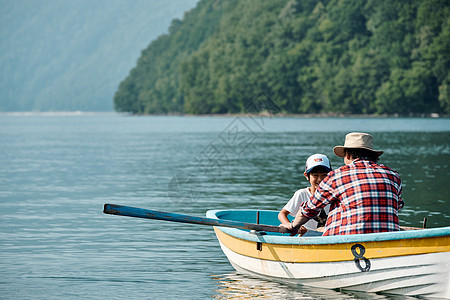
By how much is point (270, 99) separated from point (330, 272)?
410 feet

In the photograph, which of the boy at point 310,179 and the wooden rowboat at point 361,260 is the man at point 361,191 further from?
the boy at point 310,179

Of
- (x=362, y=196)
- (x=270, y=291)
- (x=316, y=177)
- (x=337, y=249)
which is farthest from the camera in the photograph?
(x=270, y=291)

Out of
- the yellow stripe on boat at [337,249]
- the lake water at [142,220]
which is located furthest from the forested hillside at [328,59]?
the yellow stripe on boat at [337,249]

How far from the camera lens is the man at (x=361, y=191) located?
32.0 feet

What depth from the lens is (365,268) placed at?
33.6 feet

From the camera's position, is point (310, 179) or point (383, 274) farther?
point (310, 179)

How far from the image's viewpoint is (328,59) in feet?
414

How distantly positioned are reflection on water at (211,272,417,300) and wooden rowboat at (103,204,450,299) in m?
0.11

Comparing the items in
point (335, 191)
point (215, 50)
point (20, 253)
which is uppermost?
point (215, 50)

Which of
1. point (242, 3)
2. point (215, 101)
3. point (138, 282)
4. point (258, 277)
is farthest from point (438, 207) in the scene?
point (242, 3)

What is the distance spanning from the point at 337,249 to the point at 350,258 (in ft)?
0.69

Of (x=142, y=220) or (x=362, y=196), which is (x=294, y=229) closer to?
(x=362, y=196)

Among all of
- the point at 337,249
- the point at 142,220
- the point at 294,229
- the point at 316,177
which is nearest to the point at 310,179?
the point at 316,177

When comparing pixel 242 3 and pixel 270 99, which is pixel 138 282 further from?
pixel 242 3
